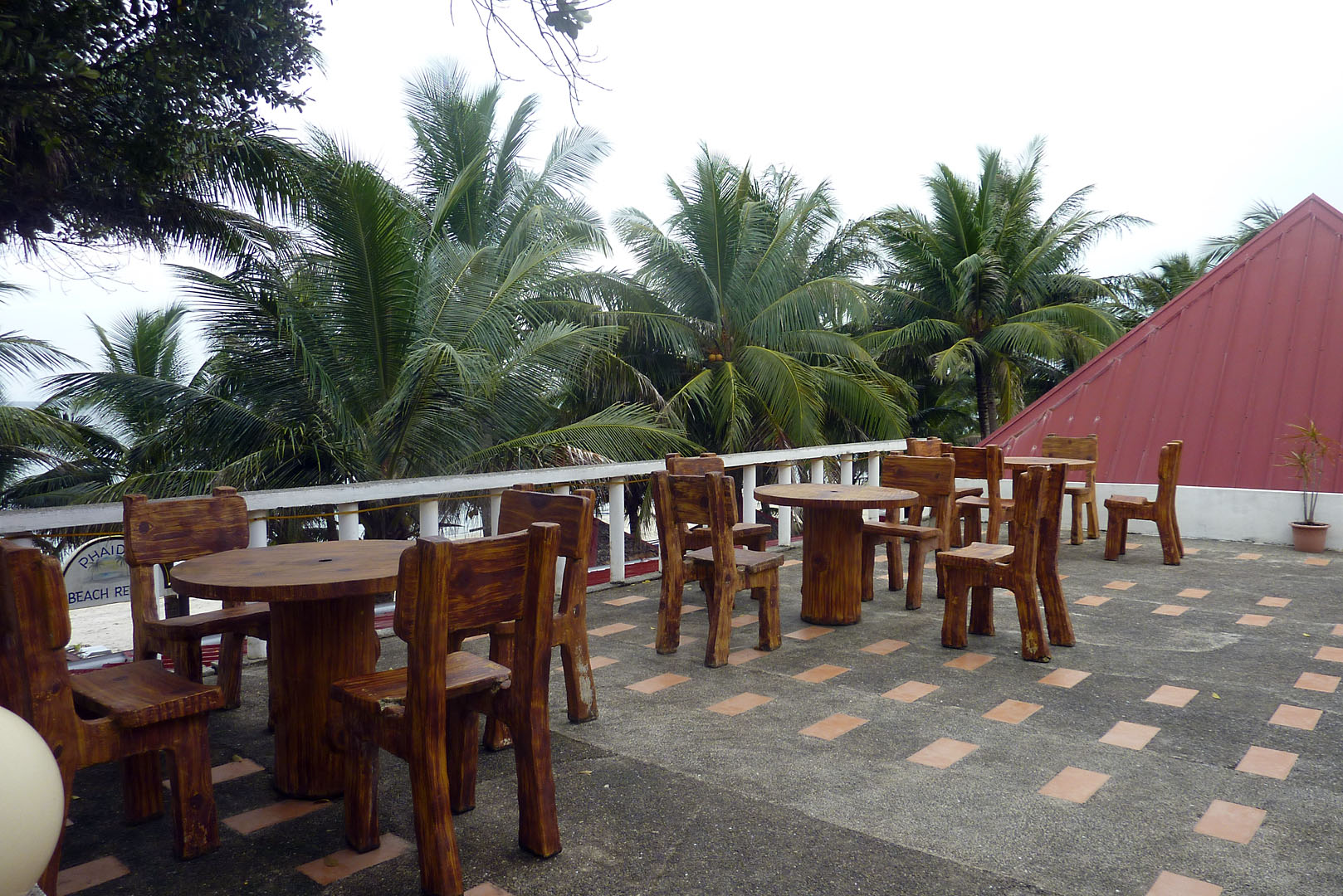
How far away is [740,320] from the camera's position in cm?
1585

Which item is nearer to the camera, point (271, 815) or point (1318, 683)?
point (271, 815)

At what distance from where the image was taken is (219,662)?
3.70 meters

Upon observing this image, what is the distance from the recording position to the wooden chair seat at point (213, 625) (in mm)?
3279

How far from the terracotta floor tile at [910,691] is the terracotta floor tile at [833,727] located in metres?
0.34

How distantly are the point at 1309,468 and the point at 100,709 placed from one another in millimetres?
9120

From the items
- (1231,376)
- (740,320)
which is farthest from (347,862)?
(740,320)

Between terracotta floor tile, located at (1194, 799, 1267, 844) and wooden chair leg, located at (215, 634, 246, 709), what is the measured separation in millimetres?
3603

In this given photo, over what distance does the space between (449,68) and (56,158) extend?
1010 centimetres

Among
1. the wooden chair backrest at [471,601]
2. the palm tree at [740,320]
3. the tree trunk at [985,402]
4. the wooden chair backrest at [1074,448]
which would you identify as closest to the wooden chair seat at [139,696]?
the wooden chair backrest at [471,601]

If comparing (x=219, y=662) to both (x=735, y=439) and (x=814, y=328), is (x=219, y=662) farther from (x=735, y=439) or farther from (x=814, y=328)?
(x=814, y=328)

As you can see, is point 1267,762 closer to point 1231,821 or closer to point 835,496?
point 1231,821

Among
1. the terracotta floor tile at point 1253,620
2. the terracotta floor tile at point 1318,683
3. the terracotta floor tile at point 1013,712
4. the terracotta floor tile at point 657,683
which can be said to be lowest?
the terracotta floor tile at point 657,683

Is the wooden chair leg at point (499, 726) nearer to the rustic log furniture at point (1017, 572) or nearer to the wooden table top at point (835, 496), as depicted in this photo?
the wooden table top at point (835, 496)

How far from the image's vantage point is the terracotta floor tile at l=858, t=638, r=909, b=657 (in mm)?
4588
